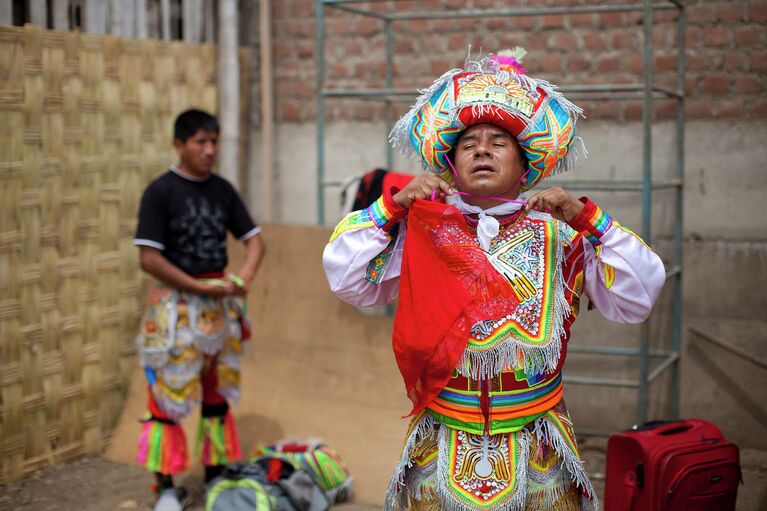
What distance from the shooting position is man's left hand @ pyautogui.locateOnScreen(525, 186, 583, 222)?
8.23 feet

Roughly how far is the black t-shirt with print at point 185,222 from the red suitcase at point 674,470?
2.06 m

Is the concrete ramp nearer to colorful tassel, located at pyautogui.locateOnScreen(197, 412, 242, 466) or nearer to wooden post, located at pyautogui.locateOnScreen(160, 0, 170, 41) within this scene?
colorful tassel, located at pyautogui.locateOnScreen(197, 412, 242, 466)

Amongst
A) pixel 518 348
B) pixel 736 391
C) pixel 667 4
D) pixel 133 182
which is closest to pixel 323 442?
pixel 133 182

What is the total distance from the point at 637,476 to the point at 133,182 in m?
3.36

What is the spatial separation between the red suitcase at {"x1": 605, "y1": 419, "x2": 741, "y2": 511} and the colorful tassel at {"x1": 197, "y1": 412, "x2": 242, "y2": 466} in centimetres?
190

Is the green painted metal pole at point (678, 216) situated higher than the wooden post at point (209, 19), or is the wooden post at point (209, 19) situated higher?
the wooden post at point (209, 19)

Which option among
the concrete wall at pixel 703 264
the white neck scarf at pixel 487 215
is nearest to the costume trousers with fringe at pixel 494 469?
the white neck scarf at pixel 487 215

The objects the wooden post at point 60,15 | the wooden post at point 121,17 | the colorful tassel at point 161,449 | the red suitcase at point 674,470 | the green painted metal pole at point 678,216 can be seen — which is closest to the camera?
the red suitcase at point 674,470

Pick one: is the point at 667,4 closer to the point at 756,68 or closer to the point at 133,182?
the point at 756,68

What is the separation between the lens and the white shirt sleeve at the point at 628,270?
2506 mm

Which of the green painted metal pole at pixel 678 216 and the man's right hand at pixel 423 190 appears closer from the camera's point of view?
the man's right hand at pixel 423 190

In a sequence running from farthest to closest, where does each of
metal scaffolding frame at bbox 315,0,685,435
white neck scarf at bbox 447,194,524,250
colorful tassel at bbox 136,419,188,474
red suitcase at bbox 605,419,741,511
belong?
1. metal scaffolding frame at bbox 315,0,685,435
2. colorful tassel at bbox 136,419,188,474
3. red suitcase at bbox 605,419,741,511
4. white neck scarf at bbox 447,194,524,250

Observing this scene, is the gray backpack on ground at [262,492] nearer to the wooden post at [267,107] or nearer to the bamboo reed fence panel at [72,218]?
the bamboo reed fence panel at [72,218]

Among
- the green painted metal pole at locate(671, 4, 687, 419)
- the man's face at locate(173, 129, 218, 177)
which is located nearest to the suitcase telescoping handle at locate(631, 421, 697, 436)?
the green painted metal pole at locate(671, 4, 687, 419)
